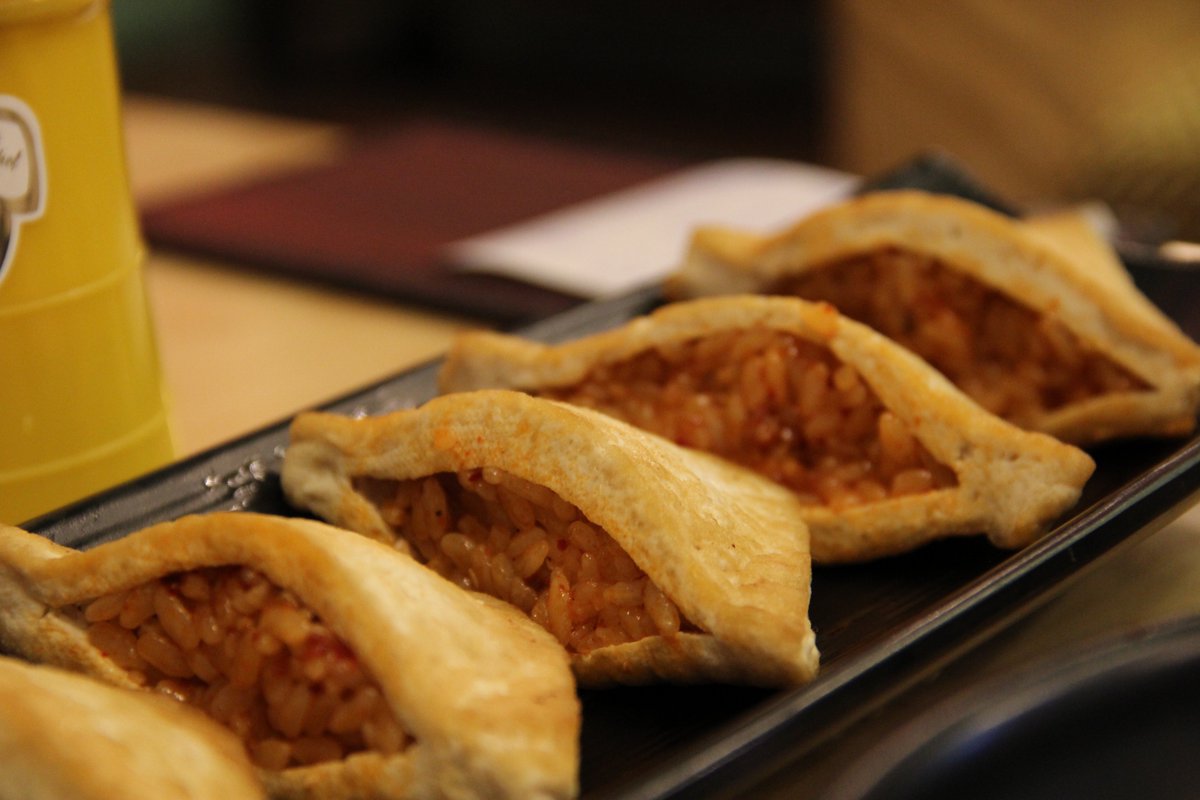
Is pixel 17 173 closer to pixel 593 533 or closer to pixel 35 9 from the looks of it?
pixel 35 9

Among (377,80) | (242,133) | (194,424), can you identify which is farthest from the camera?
(377,80)

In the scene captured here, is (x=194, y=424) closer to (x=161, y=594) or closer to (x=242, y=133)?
(x=161, y=594)

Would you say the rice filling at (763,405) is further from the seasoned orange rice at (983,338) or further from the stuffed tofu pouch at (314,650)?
the stuffed tofu pouch at (314,650)

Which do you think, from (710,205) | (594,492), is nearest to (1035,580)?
(594,492)

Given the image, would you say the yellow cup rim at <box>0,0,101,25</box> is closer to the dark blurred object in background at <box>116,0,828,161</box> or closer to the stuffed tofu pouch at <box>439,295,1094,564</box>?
the stuffed tofu pouch at <box>439,295,1094,564</box>

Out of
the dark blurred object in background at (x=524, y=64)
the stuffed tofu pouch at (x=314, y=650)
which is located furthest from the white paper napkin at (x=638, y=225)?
the dark blurred object in background at (x=524, y=64)
